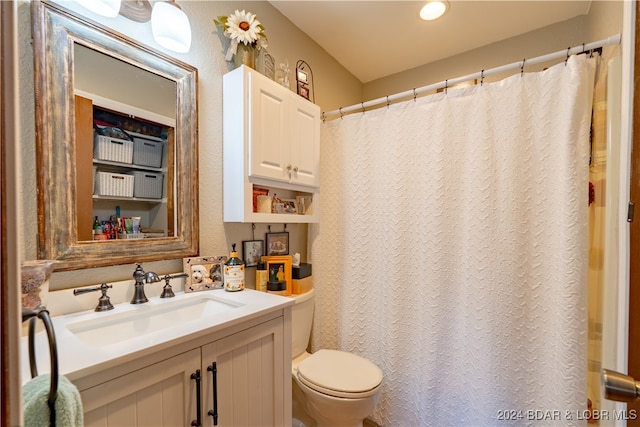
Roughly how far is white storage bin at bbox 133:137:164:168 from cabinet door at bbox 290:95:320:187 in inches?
25.5

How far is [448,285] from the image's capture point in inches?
59.0

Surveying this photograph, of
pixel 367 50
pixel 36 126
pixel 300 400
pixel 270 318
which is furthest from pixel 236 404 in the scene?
pixel 367 50

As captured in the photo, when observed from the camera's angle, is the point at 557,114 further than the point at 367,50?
No

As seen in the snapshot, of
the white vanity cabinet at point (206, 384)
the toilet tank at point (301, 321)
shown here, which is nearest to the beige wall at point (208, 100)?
the toilet tank at point (301, 321)

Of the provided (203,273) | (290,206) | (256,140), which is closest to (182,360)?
(203,273)

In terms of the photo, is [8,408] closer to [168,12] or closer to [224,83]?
[168,12]

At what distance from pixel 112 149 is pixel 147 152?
0.41 feet

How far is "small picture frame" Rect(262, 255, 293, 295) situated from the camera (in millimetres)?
1565

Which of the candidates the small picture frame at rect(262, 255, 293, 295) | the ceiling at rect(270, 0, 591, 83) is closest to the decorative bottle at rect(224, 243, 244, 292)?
the small picture frame at rect(262, 255, 293, 295)

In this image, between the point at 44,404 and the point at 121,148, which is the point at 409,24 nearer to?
the point at 121,148

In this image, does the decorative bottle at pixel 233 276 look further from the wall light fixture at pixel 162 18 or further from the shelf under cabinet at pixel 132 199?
the wall light fixture at pixel 162 18

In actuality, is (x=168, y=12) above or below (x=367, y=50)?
below

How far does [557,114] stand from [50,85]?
1.97 metres

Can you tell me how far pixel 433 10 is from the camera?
1681 millimetres
